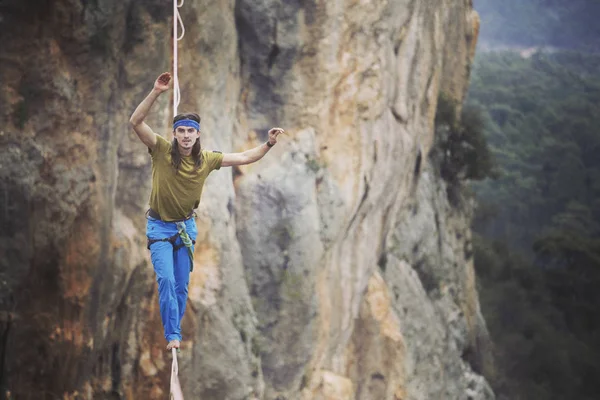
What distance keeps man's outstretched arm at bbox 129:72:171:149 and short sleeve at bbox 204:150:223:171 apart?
0.50 meters

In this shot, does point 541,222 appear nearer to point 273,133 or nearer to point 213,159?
point 213,159

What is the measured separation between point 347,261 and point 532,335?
23500mm

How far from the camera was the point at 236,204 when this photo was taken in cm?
1377

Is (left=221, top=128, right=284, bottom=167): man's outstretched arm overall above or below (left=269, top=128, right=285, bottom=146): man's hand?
below

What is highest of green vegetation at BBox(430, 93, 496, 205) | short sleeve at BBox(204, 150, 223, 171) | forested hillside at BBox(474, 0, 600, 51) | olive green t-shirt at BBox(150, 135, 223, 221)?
forested hillside at BBox(474, 0, 600, 51)

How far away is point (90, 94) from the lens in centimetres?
1080

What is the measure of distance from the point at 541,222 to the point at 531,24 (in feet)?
102

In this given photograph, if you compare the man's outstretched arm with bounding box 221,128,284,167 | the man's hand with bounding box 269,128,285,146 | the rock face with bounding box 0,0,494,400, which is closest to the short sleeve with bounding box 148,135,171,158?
the man's outstretched arm with bounding box 221,128,284,167

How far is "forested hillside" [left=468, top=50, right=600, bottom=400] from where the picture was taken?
3581 centimetres

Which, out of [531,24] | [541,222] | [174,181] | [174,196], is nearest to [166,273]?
[174,196]

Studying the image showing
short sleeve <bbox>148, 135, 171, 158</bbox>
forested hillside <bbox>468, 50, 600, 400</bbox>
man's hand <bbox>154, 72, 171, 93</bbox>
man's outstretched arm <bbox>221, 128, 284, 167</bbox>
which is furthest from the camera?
forested hillside <bbox>468, 50, 600, 400</bbox>

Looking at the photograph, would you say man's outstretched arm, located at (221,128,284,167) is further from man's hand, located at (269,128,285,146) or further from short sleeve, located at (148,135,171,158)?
short sleeve, located at (148,135,171,158)

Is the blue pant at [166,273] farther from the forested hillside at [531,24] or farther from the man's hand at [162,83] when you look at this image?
the forested hillside at [531,24]

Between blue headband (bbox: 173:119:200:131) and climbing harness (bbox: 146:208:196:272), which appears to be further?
climbing harness (bbox: 146:208:196:272)
